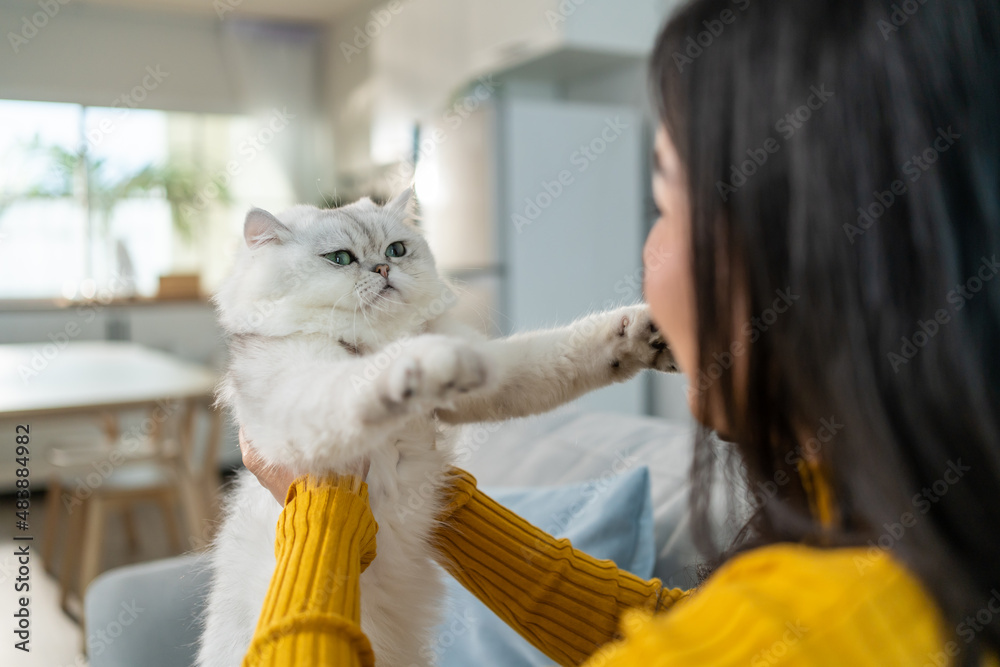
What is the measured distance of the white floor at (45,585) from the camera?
7.98 feet

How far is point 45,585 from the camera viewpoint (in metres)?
3.04

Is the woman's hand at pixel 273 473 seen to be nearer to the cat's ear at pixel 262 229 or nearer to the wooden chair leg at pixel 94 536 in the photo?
the cat's ear at pixel 262 229

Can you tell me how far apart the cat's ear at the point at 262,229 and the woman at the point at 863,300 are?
618 millimetres

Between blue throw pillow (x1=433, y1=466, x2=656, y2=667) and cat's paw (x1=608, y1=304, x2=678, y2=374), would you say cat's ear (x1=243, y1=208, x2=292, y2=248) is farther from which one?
blue throw pillow (x1=433, y1=466, x2=656, y2=667)

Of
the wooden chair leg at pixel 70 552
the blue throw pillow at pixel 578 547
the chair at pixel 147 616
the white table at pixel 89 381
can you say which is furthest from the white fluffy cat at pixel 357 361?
the wooden chair leg at pixel 70 552

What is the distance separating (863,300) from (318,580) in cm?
55

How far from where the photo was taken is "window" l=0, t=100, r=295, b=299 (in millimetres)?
5367

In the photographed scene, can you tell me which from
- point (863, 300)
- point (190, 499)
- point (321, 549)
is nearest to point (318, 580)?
point (321, 549)

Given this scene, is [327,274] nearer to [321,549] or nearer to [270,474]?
[270,474]

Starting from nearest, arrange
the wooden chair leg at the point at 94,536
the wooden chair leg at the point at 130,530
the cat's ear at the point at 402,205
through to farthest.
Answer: the cat's ear at the point at 402,205
the wooden chair leg at the point at 94,536
the wooden chair leg at the point at 130,530

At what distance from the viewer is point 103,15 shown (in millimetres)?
5703

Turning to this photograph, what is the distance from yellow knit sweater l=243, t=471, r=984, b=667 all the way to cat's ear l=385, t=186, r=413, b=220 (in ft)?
1.40

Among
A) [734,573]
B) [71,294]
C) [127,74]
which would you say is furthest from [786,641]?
[127,74]

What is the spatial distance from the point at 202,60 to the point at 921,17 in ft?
21.6
